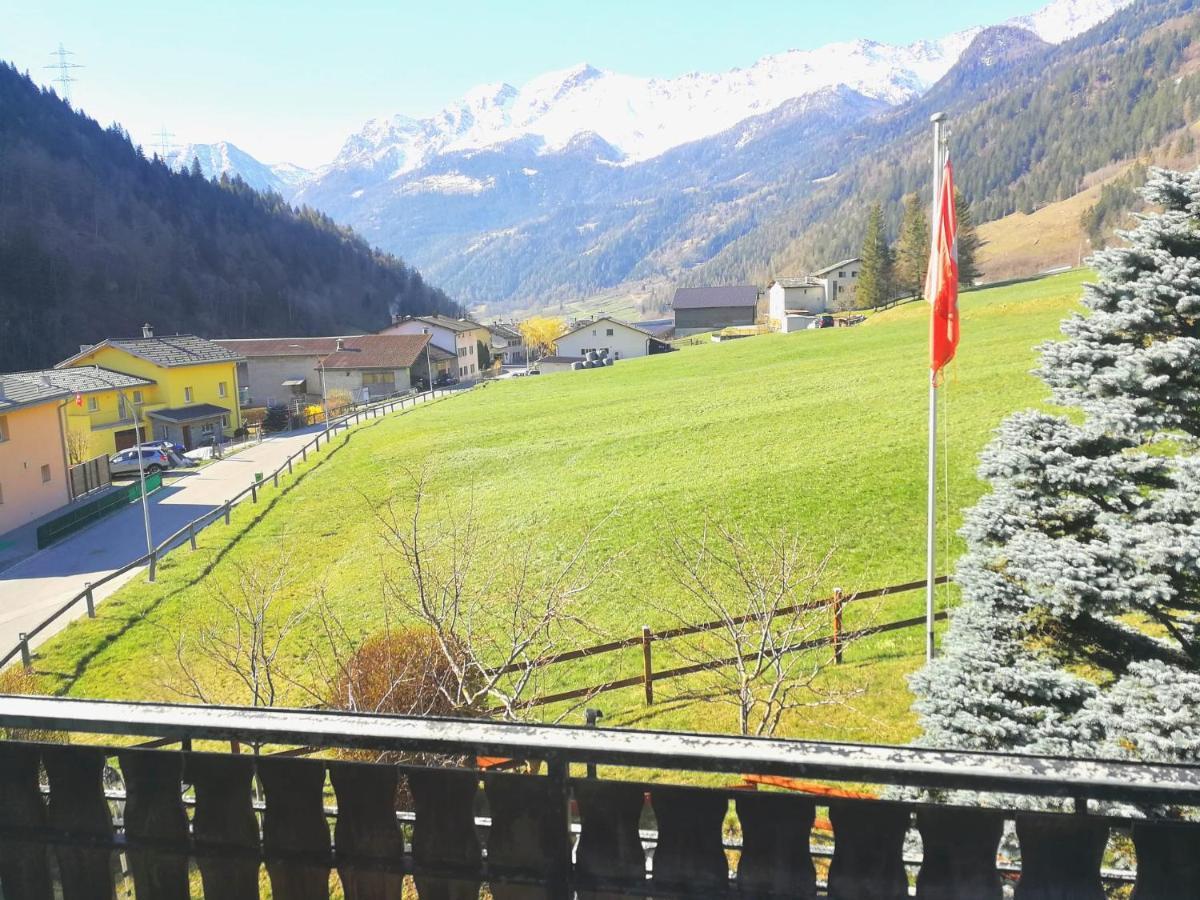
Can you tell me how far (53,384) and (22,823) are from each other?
41417 millimetres

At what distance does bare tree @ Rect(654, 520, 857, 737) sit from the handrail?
5920 mm

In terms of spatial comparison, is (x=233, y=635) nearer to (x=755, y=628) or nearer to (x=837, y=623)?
(x=755, y=628)

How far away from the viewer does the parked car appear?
41975mm

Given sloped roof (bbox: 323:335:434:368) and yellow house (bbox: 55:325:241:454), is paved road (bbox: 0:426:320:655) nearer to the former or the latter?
yellow house (bbox: 55:325:241:454)

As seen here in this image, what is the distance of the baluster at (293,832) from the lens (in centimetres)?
252

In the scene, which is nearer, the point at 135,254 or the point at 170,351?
the point at 170,351

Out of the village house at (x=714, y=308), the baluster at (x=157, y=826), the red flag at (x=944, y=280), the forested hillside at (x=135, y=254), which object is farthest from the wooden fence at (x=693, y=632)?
the forested hillside at (x=135, y=254)

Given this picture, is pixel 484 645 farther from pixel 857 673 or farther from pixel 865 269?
pixel 865 269

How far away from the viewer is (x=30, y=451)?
32094 mm

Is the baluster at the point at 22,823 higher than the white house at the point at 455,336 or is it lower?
lower

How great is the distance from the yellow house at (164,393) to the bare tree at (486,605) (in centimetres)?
3935

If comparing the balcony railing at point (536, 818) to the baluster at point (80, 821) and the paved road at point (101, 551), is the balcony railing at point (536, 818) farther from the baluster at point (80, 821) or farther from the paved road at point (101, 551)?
the paved road at point (101, 551)

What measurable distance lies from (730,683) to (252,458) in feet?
139

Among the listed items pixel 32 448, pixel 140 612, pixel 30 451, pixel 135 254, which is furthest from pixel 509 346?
pixel 140 612
